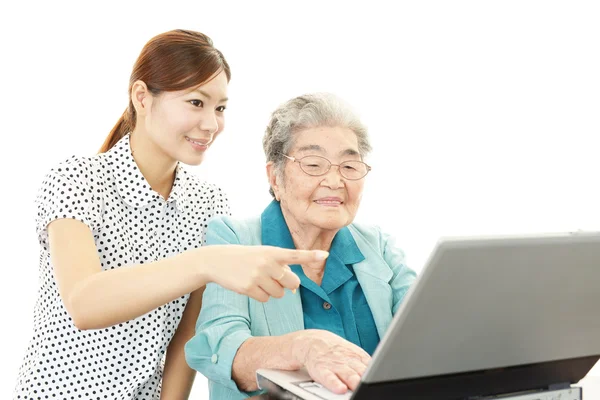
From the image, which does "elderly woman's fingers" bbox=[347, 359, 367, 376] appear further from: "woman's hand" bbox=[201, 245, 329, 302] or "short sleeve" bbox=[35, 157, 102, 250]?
"short sleeve" bbox=[35, 157, 102, 250]

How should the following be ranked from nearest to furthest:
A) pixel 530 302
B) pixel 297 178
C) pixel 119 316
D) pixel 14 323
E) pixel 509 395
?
pixel 530 302
pixel 509 395
pixel 119 316
pixel 297 178
pixel 14 323

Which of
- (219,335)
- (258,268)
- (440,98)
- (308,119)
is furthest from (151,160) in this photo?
(440,98)

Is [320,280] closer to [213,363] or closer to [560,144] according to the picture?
[213,363]

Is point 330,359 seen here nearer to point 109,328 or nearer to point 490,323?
point 490,323

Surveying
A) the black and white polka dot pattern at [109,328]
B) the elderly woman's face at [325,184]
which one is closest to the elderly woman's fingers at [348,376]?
the elderly woman's face at [325,184]

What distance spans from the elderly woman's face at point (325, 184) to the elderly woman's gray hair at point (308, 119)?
0.02 m

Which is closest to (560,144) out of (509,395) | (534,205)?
(534,205)

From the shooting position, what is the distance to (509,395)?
1117 millimetres

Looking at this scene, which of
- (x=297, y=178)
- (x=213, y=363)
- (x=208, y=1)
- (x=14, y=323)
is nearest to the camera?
(x=213, y=363)

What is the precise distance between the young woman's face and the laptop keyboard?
82 cm

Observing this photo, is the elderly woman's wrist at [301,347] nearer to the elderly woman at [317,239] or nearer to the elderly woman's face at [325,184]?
the elderly woman at [317,239]

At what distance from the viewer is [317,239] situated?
188 cm

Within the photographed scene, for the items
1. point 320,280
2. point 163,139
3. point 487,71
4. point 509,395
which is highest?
point 487,71

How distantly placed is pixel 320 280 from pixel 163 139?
55cm
